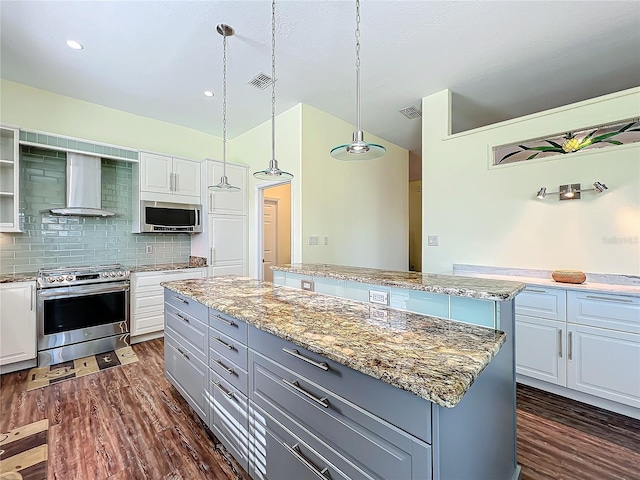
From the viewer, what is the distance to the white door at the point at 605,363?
204 centimetres

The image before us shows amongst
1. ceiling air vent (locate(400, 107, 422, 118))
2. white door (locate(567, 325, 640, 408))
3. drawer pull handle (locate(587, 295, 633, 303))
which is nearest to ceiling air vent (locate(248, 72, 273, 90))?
ceiling air vent (locate(400, 107, 422, 118))

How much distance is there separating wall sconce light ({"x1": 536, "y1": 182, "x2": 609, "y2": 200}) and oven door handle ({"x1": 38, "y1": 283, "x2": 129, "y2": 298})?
184 inches

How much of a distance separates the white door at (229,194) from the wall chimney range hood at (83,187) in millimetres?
1270

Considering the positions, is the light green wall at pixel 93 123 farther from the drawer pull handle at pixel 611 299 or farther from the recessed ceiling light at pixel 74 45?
the drawer pull handle at pixel 611 299

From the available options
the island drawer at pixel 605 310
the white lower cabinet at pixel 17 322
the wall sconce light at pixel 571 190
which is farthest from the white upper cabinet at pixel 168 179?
the island drawer at pixel 605 310

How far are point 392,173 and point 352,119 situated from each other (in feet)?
4.64

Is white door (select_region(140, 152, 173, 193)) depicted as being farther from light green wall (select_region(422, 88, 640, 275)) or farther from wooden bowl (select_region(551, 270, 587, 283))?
wooden bowl (select_region(551, 270, 587, 283))

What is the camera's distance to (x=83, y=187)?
3.42 m

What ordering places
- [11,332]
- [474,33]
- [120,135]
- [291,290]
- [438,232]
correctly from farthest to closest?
[120,135] < [438,232] < [11,332] < [474,33] < [291,290]

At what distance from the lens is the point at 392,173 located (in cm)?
516

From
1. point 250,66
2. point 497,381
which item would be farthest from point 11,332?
point 497,381

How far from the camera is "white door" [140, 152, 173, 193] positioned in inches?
148

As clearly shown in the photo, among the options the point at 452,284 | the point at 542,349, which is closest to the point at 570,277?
the point at 542,349

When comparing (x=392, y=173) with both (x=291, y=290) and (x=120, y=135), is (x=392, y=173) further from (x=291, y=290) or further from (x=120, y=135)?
(x=120, y=135)
